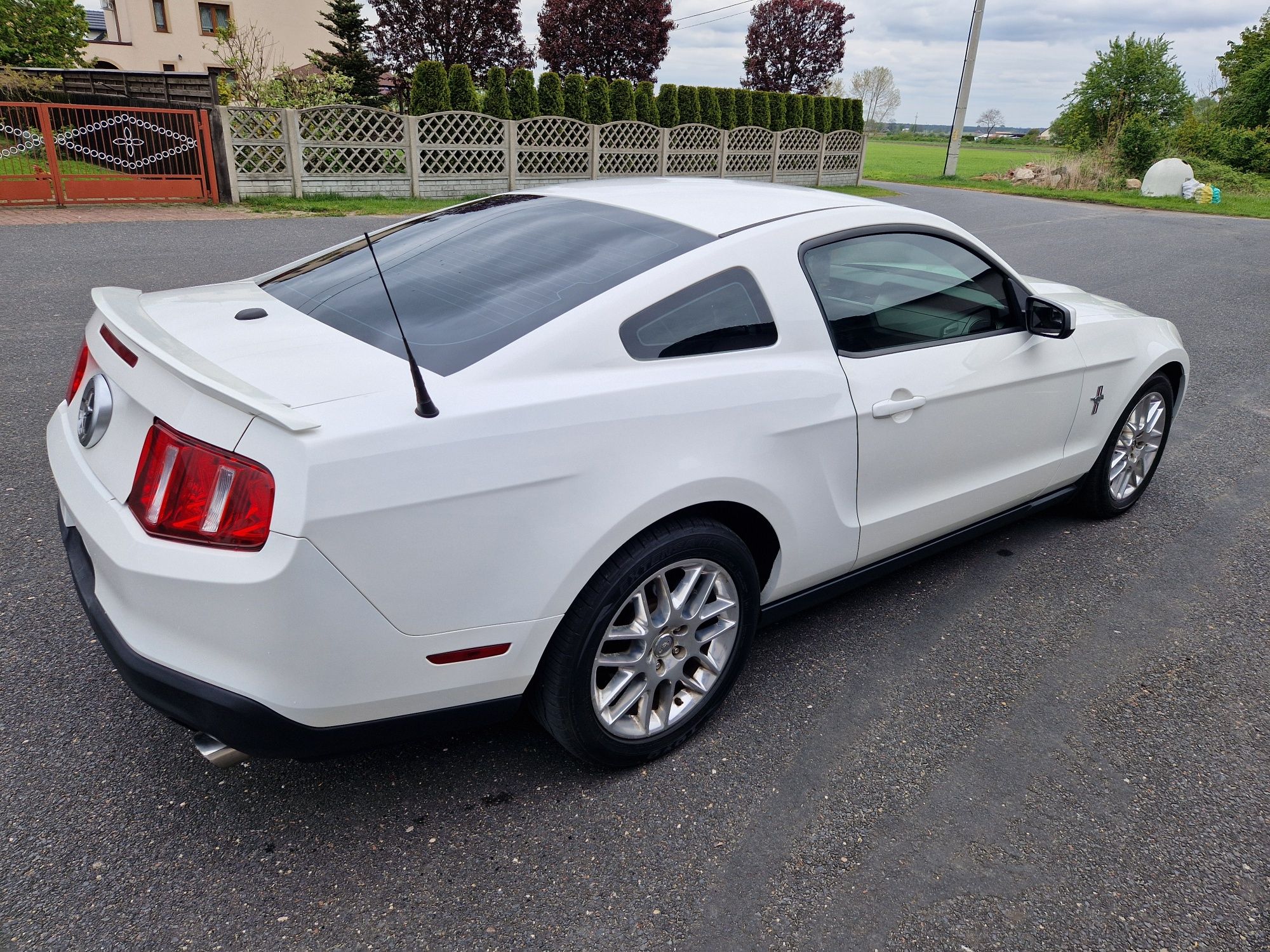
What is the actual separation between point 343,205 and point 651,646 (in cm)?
1482

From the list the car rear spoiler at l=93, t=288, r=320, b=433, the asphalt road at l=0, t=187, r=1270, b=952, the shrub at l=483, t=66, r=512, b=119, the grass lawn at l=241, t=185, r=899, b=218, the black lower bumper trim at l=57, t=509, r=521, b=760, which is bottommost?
the asphalt road at l=0, t=187, r=1270, b=952

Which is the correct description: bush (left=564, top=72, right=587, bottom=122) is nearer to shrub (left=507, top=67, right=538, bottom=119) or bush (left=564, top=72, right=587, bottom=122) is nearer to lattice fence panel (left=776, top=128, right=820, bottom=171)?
shrub (left=507, top=67, right=538, bottom=119)

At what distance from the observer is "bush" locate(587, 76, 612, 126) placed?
65.1 feet

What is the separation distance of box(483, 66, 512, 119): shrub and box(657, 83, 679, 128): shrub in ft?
14.4

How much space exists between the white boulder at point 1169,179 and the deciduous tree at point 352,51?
26310mm

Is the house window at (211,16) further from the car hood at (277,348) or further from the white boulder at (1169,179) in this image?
the car hood at (277,348)

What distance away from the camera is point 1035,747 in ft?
8.87

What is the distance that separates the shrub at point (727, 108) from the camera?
22891 millimetres

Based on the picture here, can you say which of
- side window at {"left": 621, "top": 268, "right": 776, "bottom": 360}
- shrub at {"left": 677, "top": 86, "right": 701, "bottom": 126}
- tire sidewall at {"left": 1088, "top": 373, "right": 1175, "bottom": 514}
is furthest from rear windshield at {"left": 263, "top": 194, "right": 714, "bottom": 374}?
shrub at {"left": 677, "top": 86, "right": 701, "bottom": 126}

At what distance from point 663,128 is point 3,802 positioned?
69.8 feet

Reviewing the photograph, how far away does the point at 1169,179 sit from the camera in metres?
24.2

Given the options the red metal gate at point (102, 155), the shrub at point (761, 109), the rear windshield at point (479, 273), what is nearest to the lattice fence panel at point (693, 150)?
the shrub at point (761, 109)

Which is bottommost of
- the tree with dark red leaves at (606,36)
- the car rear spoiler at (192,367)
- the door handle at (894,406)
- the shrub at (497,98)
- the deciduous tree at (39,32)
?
the door handle at (894,406)

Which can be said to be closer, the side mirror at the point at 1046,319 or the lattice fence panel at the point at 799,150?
the side mirror at the point at 1046,319
